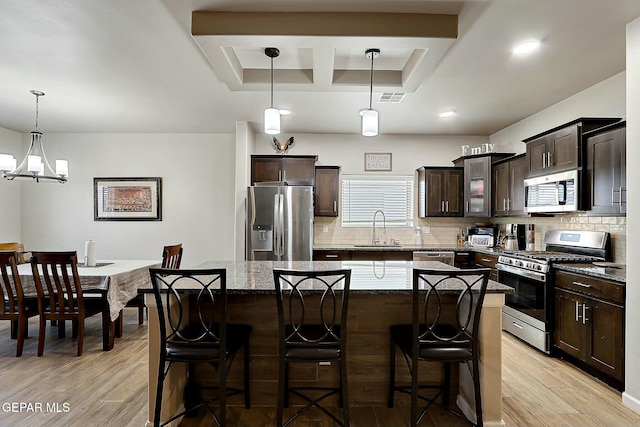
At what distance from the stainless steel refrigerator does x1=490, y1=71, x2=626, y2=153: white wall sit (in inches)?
117

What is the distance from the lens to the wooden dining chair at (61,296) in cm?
322

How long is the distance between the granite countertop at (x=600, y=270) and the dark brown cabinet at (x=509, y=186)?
3.91 ft

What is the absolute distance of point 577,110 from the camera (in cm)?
385

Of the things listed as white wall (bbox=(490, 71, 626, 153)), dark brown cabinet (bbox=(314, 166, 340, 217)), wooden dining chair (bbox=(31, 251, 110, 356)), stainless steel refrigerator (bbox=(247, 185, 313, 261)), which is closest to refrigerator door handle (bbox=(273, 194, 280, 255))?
stainless steel refrigerator (bbox=(247, 185, 313, 261))

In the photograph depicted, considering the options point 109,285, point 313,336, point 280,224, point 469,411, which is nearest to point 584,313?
point 469,411

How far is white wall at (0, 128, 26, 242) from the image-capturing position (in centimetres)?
551

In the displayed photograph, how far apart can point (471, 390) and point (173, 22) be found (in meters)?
3.17

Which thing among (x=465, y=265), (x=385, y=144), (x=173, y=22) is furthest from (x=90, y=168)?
(x=465, y=265)

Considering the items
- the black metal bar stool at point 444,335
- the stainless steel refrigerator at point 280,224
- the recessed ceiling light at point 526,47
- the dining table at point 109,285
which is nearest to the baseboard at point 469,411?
the black metal bar stool at point 444,335

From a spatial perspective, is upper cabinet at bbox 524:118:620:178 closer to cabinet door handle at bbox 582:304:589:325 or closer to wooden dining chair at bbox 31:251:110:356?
cabinet door handle at bbox 582:304:589:325

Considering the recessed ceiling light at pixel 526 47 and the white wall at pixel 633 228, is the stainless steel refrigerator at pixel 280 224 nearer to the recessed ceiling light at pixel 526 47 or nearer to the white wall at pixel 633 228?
the recessed ceiling light at pixel 526 47

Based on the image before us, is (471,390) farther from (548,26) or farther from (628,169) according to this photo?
(548,26)

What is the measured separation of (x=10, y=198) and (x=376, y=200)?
18.9ft

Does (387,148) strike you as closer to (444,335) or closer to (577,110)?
(577,110)
